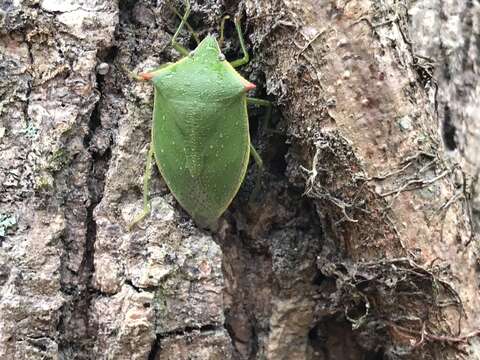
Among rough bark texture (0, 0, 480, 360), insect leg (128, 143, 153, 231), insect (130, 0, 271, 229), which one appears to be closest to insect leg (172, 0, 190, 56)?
insect (130, 0, 271, 229)

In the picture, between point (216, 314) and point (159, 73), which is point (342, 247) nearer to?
point (216, 314)

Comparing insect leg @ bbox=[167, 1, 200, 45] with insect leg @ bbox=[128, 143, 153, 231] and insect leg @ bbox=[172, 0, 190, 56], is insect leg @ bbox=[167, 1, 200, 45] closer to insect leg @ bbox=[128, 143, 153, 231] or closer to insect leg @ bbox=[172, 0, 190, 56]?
insect leg @ bbox=[172, 0, 190, 56]

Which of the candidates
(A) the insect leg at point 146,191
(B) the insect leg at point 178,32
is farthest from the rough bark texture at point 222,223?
(B) the insect leg at point 178,32

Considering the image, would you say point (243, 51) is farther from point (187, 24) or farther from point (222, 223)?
point (222, 223)

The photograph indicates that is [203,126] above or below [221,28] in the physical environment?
below

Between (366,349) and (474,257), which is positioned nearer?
(474,257)

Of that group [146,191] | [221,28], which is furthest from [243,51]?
[146,191]

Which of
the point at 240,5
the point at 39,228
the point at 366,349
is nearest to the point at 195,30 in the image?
the point at 240,5
